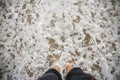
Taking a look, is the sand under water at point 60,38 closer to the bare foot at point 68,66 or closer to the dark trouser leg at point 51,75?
the bare foot at point 68,66

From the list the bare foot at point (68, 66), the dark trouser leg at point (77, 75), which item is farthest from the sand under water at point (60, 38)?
the dark trouser leg at point (77, 75)

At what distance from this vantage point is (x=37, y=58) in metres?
1.77

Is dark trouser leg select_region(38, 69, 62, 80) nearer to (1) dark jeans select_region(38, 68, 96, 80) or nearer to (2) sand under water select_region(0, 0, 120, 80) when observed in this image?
(1) dark jeans select_region(38, 68, 96, 80)

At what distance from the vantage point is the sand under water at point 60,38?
1.73 metres

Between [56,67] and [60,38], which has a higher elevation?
[60,38]

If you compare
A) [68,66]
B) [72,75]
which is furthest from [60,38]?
[72,75]

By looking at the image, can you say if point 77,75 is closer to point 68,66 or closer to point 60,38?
point 68,66

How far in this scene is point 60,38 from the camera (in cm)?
178

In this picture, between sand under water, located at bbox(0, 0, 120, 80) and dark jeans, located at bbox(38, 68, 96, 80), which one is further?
sand under water, located at bbox(0, 0, 120, 80)

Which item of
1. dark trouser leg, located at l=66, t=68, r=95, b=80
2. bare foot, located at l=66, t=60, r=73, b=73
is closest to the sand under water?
bare foot, located at l=66, t=60, r=73, b=73

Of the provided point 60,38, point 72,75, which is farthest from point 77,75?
point 60,38

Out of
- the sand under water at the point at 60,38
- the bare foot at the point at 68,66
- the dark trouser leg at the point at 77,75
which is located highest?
the sand under water at the point at 60,38

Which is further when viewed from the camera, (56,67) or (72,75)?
(56,67)

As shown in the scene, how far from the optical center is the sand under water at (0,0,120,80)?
1729 millimetres
